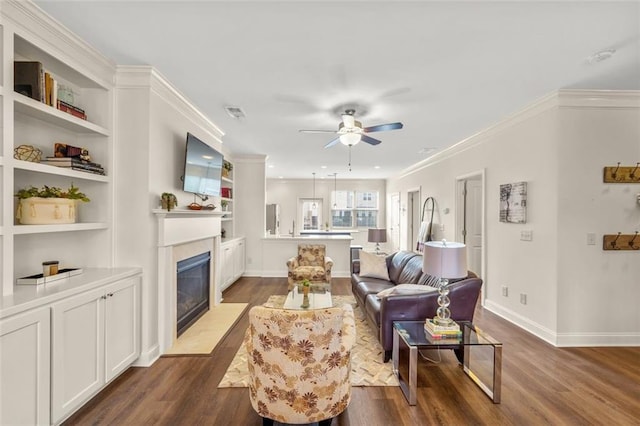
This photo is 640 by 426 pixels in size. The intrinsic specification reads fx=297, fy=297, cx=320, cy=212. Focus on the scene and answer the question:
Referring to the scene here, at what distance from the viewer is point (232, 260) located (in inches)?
231

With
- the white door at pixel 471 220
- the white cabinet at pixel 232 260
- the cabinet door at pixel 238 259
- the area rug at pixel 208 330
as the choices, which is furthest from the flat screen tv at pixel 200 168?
the white door at pixel 471 220

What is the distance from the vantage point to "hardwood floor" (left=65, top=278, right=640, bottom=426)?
2068 millimetres

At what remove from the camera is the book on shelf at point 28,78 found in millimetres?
1967

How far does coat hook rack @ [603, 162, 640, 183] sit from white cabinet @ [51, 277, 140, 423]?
494 centimetres

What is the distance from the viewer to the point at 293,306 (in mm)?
3328

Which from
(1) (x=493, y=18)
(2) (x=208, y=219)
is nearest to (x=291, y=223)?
(2) (x=208, y=219)

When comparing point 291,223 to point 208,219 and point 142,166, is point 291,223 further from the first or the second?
point 142,166

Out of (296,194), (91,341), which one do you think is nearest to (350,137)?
(91,341)

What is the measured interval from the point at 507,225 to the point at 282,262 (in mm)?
4411

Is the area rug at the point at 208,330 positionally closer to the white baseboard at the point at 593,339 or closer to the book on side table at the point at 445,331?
the book on side table at the point at 445,331

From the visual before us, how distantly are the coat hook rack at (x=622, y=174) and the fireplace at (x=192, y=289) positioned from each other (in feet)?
15.8

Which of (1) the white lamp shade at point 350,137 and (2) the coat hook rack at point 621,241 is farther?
(1) the white lamp shade at point 350,137

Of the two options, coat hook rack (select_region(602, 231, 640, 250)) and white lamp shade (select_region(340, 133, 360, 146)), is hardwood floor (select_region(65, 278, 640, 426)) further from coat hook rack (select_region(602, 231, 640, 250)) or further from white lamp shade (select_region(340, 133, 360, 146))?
white lamp shade (select_region(340, 133, 360, 146))

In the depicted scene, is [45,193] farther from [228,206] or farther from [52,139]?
[228,206]
